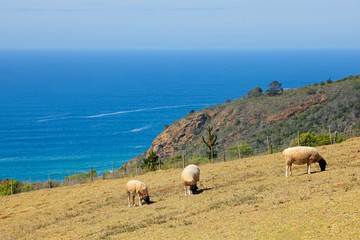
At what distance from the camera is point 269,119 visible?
273ft

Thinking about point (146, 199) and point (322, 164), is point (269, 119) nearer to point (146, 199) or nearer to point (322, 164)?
point (322, 164)

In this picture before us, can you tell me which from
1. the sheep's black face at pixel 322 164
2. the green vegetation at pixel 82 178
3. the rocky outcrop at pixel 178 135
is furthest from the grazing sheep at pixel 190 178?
the rocky outcrop at pixel 178 135

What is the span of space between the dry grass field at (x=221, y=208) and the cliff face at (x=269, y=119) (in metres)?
29.5

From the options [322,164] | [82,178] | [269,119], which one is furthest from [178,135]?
[322,164]

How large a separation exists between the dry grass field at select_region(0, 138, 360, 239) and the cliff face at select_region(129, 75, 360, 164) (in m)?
29.5

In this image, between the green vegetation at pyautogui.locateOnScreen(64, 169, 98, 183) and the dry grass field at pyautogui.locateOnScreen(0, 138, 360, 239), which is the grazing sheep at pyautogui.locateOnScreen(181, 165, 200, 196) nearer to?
the dry grass field at pyautogui.locateOnScreen(0, 138, 360, 239)

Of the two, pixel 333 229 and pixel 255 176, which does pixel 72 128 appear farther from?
pixel 333 229

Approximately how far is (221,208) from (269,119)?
203 ft

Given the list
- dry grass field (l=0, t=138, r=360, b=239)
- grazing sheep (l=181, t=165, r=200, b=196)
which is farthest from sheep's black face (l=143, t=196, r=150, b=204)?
grazing sheep (l=181, t=165, r=200, b=196)

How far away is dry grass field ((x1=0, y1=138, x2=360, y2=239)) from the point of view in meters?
Answer: 17.9

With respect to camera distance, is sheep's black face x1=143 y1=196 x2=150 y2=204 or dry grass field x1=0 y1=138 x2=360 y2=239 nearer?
dry grass field x1=0 y1=138 x2=360 y2=239

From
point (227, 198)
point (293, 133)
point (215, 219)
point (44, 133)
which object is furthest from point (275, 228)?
point (44, 133)

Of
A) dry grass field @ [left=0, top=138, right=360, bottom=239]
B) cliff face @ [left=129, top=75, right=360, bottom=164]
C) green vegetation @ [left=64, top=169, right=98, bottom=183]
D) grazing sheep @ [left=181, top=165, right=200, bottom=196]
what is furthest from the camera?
cliff face @ [left=129, top=75, right=360, bottom=164]

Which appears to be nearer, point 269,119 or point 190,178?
point 190,178
